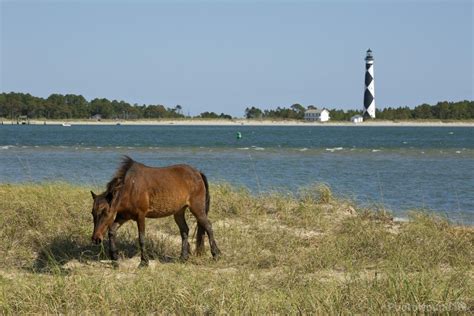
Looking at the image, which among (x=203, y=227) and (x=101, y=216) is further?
(x=203, y=227)

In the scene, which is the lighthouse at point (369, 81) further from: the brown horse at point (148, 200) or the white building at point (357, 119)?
the brown horse at point (148, 200)

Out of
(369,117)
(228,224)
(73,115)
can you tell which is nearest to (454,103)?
(369,117)

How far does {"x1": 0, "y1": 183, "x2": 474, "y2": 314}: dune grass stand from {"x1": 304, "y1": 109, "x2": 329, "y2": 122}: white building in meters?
175

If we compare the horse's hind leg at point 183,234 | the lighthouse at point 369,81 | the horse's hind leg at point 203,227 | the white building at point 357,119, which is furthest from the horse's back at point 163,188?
the white building at point 357,119

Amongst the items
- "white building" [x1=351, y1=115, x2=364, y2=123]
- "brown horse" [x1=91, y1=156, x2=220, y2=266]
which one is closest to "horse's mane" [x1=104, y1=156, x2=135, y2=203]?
"brown horse" [x1=91, y1=156, x2=220, y2=266]

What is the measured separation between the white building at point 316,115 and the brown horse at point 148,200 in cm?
17885

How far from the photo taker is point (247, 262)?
9.81 m

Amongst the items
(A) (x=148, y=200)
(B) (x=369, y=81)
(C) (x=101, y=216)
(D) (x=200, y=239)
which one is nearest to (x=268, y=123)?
(B) (x=369, y=81)

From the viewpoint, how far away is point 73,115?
194 meters

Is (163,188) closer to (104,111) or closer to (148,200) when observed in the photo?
(148,200)

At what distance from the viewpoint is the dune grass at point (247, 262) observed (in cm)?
718

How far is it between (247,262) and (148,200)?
1626 mm

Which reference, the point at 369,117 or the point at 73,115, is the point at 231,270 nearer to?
the point at 369,117

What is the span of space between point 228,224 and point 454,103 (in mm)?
174944
